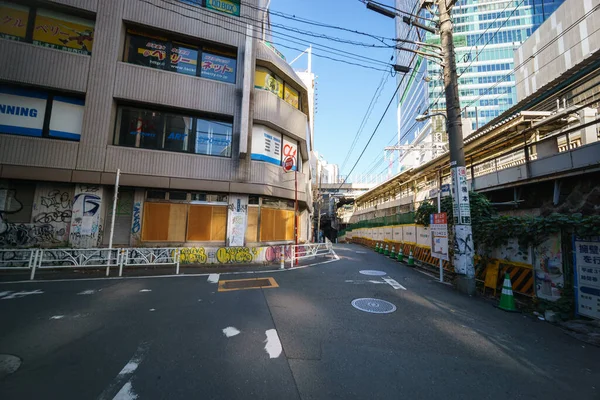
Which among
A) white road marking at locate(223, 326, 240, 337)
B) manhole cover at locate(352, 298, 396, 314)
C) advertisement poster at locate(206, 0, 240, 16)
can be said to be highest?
advertisement poster at locate(206, 0, 240, 16)

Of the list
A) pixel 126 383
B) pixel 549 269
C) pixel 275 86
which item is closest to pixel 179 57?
pixel 275 86

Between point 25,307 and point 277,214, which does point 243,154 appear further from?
point 25,307

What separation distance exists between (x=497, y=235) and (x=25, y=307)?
1244 cm

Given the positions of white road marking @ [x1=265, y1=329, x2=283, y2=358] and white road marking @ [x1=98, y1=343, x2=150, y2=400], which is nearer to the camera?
white road marking @ [x1=98, y1=343, x2=150, y2=400]

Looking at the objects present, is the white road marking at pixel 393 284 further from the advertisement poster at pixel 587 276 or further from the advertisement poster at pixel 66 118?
the advertisement poster at pixel 66 118

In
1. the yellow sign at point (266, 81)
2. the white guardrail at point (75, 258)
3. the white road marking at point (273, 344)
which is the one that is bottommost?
the white road marking at point (273, 344)

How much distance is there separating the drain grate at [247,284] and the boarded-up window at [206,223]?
4.75m

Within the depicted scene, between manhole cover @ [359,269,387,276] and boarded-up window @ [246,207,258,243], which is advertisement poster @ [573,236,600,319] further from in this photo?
boarded-up window @ [246,207,258,243]

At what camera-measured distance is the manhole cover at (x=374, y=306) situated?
566cm

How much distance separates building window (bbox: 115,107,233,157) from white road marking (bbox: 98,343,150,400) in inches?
434

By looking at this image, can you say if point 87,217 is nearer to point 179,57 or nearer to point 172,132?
→ point 172,132

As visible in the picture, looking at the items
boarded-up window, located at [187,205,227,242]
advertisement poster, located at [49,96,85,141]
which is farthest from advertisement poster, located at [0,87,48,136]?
boarded-up window, located at [187,205,227,242]

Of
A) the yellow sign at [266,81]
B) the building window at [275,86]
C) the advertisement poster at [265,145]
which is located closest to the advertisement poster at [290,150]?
the advertisement poster at [265,145]

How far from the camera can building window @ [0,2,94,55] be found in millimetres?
11297
